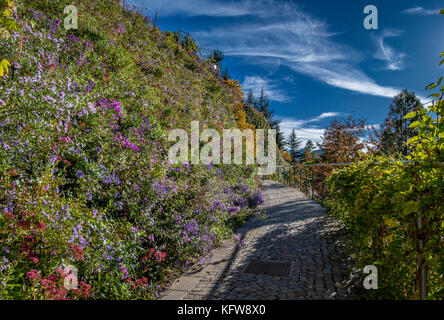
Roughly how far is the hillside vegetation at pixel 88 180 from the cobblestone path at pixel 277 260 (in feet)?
1.17

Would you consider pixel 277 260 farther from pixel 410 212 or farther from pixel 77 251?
pixel 77 251

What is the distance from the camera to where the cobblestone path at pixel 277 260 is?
3.22 metres

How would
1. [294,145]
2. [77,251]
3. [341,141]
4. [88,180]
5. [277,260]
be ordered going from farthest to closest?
[294,145] < [341,141] < [277,260] < [88,180] < [77,251]

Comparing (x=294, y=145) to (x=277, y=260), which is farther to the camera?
(x=294, y=145)

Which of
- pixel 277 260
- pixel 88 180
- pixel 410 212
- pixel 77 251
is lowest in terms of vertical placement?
pixel 277 260

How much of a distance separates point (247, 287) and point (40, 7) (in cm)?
807

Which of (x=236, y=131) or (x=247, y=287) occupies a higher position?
(x=236, y=131)

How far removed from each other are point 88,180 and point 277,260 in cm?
299

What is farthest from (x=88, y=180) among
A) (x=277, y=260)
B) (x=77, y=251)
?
(x=277, y=260)

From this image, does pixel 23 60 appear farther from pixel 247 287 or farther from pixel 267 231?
pixel 267 231

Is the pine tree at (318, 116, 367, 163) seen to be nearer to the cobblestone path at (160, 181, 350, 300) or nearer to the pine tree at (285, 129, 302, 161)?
the cobblestone path at (160, 181, 350, 300)

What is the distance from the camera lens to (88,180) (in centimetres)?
346

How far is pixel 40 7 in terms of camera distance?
683cm

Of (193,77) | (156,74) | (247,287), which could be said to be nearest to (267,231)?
(247,287)
